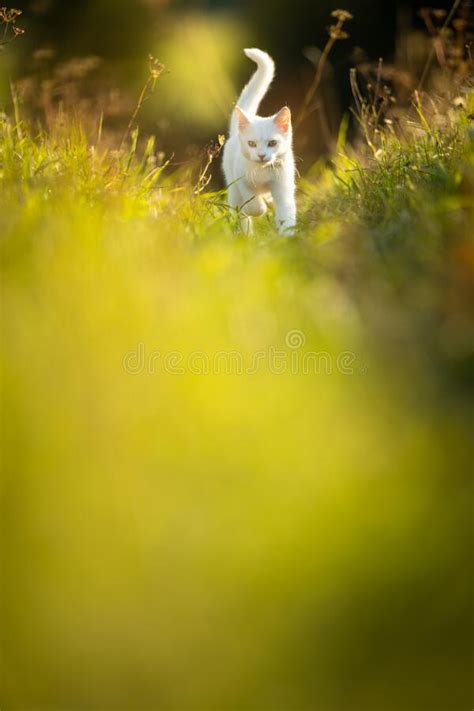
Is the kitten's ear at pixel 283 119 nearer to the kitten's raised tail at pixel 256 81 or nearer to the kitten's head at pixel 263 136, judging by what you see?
the kitten's head at pixel 263 136

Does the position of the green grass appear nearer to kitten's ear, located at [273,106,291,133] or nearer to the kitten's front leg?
the kitten's front leg

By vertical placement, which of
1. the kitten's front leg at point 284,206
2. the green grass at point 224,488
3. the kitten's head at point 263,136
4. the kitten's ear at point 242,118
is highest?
the green grass at point 224,488

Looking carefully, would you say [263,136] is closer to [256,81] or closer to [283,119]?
[283,119]

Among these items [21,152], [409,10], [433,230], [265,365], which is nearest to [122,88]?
[409,10]

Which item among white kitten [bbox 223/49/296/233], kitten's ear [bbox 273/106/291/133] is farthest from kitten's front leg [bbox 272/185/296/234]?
kitten's ear [bbox 273/106/291/133]

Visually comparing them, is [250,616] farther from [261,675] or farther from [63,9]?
[63,9]

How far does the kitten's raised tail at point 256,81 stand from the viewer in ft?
11.9

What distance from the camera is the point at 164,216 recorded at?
2.35m

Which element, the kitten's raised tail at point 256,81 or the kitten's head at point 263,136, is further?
the kitten's raised tail at point 256,81

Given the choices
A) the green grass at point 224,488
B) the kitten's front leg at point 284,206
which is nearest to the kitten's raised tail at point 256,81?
the kitten's front leg at point 284,206

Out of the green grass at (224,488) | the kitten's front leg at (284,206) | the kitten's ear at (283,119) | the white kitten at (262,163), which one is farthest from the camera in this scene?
the kitten's ear at (283,119)

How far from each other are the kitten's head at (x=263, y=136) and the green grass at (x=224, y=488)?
1.83 meters

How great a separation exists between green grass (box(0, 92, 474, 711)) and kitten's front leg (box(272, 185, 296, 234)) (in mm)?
1393

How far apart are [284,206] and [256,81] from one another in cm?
103
